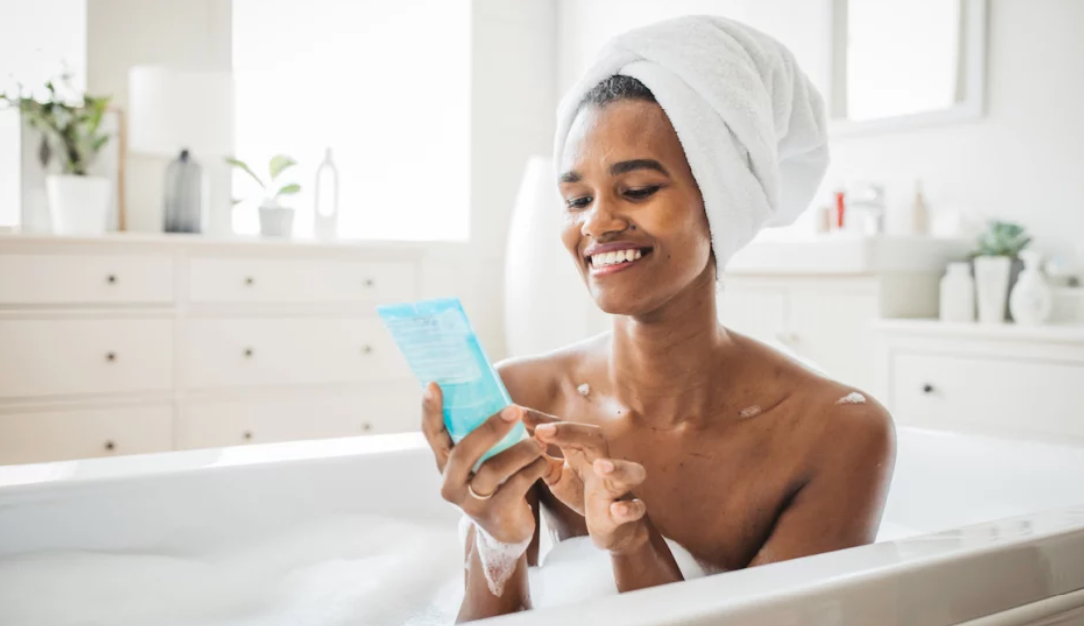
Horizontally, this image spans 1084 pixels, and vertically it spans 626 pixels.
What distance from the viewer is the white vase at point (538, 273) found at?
3670 millimetres

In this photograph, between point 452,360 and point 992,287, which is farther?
point 992,287

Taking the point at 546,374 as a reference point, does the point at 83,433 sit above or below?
below

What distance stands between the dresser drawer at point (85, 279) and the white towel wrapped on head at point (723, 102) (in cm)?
208

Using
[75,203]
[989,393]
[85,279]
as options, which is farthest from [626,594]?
[75,203]

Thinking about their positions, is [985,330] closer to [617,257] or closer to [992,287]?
[992,287]

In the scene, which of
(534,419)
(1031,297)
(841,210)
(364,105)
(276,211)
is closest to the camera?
(534,419)

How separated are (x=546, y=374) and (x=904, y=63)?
219 centimetres

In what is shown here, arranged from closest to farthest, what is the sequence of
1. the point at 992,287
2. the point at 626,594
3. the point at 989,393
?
the point at 626,594, the point at 989,393, the point at 992,287

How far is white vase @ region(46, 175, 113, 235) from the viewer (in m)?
2.82

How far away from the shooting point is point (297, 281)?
2.98 m

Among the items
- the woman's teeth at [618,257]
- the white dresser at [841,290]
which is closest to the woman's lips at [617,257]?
the woman's teeth at [618,257]

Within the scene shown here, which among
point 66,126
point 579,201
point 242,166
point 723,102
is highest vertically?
point 66,126

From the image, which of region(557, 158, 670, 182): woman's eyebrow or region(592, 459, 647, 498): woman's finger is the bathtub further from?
region(557, 158, 670, 182): woman's eyebrow

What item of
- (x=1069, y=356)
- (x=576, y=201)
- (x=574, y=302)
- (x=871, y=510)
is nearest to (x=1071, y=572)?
(x=871, y=510)
